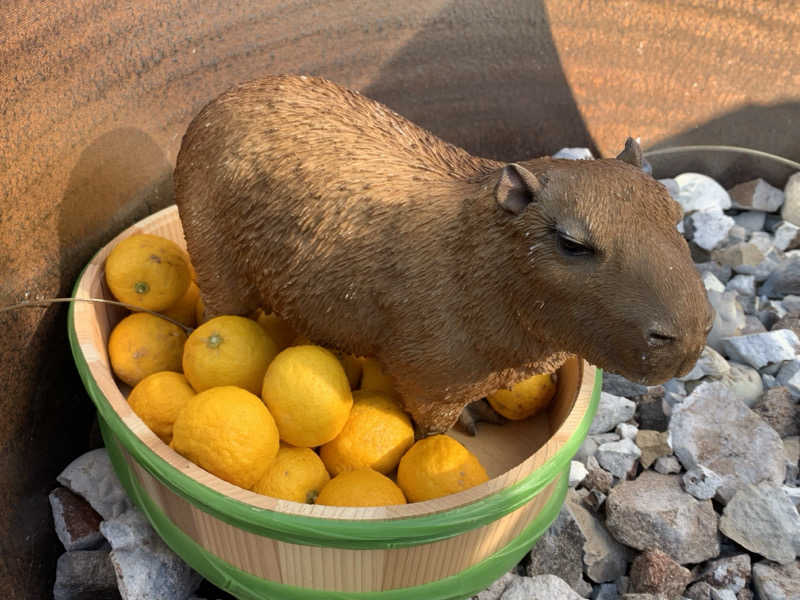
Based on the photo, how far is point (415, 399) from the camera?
1.40m

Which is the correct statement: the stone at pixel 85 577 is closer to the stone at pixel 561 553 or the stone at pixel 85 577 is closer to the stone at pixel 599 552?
the stone at pixel 561 553

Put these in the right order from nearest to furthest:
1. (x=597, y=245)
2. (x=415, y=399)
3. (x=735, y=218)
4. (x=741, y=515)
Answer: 1. (x=597, y=245)
2. (x=415, y=399)
3. (x=741, y=515)
4. (x=735, y=218)

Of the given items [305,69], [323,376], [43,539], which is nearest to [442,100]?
[305,69]

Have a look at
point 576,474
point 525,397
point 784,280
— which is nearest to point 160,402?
point 525,397

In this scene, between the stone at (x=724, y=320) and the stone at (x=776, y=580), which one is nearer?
the stone at (x=776, y=580)

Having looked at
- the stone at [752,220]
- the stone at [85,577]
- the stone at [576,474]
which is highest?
the stone at [85,577]

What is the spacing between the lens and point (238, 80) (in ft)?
6.39

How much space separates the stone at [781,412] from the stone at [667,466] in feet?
1.04

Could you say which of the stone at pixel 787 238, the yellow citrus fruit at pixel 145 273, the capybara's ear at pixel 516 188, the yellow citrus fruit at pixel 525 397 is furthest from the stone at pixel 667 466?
the yellow citrus fruit at pixel 145 273

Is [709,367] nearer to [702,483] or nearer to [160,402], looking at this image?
[702,483]

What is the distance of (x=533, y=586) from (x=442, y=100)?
1.39 m

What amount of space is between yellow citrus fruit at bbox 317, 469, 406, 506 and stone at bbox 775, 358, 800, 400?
1.22m

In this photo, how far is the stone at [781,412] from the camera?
1965 millimetres

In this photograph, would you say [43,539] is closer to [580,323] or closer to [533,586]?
[533,586]
